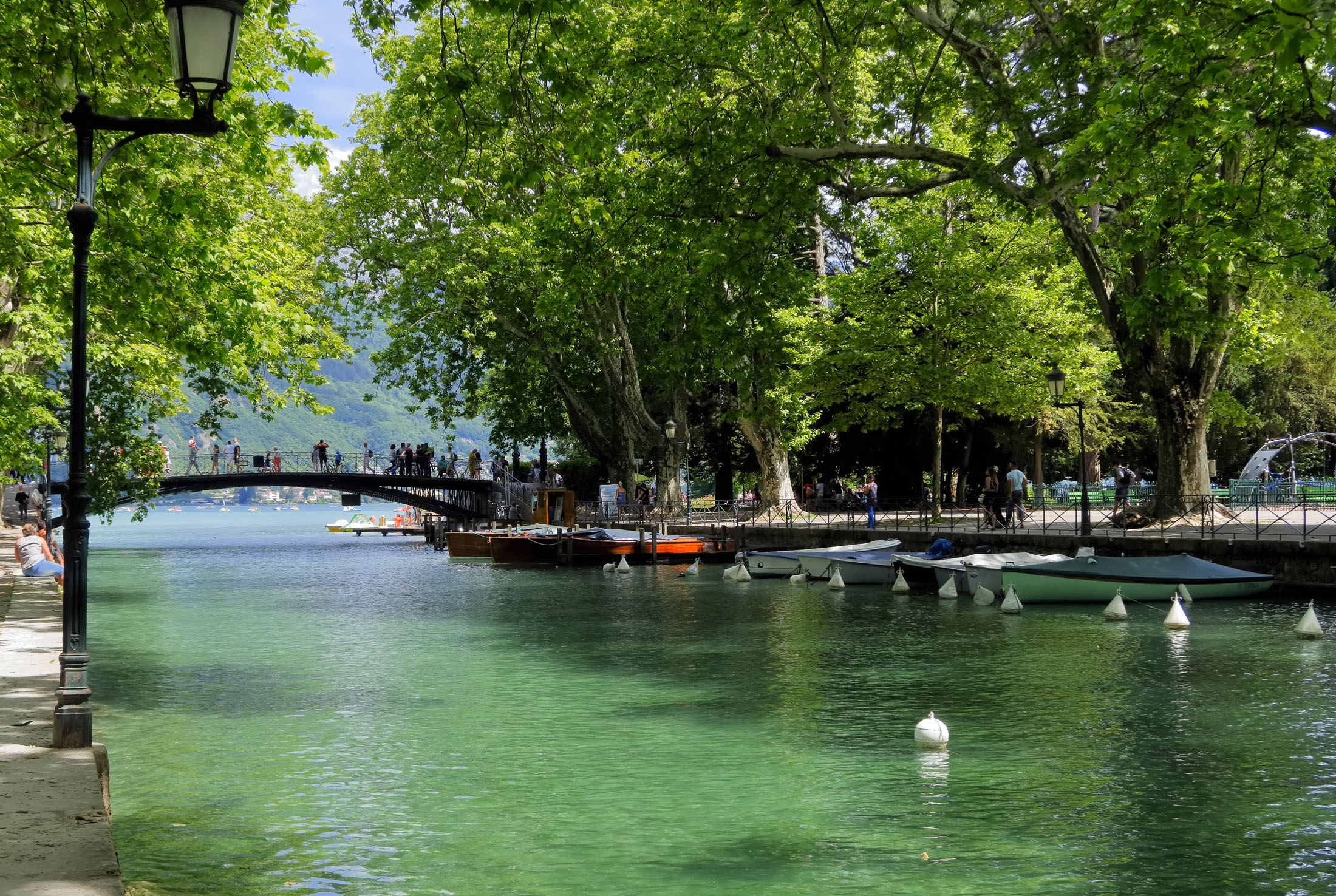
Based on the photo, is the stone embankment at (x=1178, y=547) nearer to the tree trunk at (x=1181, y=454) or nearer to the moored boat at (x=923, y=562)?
the tree trunk at (x=1181, y=454)

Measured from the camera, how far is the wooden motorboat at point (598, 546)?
40188 mm

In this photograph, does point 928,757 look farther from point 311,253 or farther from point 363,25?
point 311,253

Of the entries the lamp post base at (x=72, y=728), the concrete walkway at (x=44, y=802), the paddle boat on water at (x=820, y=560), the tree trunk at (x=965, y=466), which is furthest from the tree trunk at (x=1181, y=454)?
the lamp post base at (x=72, y=728)

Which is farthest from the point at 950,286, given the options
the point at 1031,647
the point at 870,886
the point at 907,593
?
the point at 870,886

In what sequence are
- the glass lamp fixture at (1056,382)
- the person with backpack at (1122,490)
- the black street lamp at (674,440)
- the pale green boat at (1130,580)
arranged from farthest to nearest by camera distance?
the black street lamp at (674,440)
the person with backpack at (1122,490)
the glass lamp fixture at (1056,382)
the pale green boat at (1130,580)

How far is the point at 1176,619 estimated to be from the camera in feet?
66.7

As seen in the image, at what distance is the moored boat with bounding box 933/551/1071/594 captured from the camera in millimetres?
25891

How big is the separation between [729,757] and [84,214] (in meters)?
7.08

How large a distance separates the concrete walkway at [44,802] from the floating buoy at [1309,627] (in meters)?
16.9

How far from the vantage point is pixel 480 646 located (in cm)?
2020

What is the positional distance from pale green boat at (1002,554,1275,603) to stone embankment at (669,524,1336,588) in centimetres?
48

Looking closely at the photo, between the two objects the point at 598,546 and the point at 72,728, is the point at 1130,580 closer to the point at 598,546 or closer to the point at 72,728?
the point at 72,728

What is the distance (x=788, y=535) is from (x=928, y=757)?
27749mm

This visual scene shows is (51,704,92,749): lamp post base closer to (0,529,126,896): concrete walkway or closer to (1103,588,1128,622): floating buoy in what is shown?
(0,529,126,896): concrete walkway
